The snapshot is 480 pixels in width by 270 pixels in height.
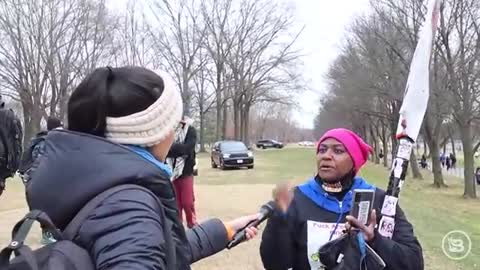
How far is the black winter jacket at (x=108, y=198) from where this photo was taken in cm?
140

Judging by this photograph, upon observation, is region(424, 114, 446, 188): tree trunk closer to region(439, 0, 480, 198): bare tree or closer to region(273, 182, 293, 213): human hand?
region(439, 0, 480, 198): bare tree

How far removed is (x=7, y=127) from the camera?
5.80 m

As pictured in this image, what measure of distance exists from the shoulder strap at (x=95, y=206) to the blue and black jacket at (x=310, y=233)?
1466mm

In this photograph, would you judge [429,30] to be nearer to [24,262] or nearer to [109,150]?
[109,150]

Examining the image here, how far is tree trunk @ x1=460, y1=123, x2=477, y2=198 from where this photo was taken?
1069 inches

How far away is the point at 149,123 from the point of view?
5.65ft

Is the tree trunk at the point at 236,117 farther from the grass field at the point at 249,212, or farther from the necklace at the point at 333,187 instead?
the necklace at the point at 333,187

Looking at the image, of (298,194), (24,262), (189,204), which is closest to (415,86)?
(298,194)

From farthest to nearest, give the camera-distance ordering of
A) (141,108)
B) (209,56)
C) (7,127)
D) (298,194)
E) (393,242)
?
(209,56)
(7,127)
(298,194)
(393,242)
(141,108)

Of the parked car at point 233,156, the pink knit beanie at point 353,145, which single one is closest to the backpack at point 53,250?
the pink knit beanie at point 353,145

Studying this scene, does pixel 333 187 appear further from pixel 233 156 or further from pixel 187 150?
pixel 233 156

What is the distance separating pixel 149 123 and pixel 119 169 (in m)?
0.21

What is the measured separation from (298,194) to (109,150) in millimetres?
1760

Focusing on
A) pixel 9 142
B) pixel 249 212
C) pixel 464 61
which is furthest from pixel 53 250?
pixel 464 61
